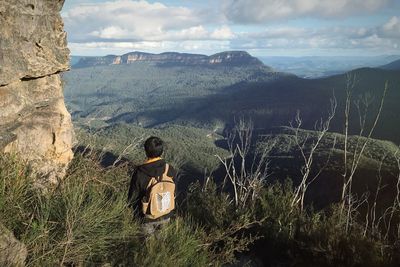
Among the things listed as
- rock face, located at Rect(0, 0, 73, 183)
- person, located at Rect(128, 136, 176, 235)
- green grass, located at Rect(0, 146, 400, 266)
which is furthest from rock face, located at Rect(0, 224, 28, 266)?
rock face, located at Rect(0, 0, 73, 183)

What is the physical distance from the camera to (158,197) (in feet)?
14.9

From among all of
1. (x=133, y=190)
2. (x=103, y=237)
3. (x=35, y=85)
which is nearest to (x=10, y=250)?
(x=103, y=237)

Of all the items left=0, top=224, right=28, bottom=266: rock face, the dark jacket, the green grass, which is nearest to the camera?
left=0, top=224, right=28, bottom=266: rock face

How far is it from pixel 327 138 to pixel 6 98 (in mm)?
60230

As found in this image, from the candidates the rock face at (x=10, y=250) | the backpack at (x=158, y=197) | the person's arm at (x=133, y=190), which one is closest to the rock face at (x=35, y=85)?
the person's arm at (x=133, y=190)

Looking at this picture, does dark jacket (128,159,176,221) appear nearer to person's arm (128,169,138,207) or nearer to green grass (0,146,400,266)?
person's arm (128,169,138,207)

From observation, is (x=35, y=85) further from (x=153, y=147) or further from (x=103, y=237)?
(x=103, y=237)

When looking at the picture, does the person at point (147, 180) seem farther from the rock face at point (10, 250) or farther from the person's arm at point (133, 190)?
the rock face at point (10, 250)

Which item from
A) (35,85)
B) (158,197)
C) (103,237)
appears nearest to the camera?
(103,237)

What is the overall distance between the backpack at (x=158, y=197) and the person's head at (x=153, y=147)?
0.20 metres

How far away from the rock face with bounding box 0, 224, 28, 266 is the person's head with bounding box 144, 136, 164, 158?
162 centimetres

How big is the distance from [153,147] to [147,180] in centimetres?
35

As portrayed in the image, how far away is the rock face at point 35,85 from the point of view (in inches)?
229

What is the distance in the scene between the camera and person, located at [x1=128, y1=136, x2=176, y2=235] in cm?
446
